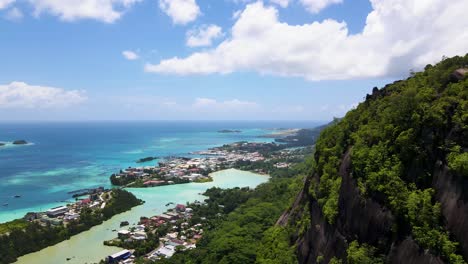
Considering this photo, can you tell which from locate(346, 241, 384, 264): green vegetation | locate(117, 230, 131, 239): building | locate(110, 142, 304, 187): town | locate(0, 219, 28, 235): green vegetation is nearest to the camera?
locate(346, 241, 384, 264): green vegetation

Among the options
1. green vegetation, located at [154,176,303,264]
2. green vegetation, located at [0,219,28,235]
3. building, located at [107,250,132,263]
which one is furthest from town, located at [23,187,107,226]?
green vegetation, located at [154,176,303,264]

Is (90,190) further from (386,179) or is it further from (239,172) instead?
(386,179)

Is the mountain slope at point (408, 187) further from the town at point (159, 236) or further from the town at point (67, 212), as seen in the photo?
the town at point (67, 212)

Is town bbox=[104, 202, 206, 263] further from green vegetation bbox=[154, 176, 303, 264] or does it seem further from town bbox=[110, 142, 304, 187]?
town bbox=[110, 142, 304, 187]

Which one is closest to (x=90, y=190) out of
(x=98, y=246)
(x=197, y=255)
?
(x=98, y=246)

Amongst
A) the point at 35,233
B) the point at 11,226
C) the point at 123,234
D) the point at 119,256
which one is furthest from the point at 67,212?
the point at 119,256

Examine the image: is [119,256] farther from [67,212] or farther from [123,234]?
[67,212]
